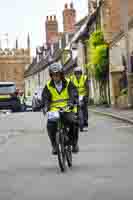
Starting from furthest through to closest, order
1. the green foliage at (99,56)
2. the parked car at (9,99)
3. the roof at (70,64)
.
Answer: the roof at (70,64)
the green foliage at (99,56)
the parked car at (9,99)

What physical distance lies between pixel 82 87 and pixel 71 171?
28.2ft

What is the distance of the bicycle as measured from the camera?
11.9 meters

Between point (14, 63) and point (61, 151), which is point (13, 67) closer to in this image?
point (14, 63)

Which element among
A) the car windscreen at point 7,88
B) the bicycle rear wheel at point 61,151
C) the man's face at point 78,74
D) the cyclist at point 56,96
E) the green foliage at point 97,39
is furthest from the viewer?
the green foliage at point 97,39

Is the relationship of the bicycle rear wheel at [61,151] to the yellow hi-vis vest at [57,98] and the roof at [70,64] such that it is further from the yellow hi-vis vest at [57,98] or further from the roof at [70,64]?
the roof at [70,64]

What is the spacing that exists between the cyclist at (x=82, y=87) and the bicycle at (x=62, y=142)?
724cm

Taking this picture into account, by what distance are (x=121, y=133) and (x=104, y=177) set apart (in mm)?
9890

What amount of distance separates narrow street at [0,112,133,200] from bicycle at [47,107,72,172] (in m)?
0.19

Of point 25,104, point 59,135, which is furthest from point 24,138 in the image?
point 25,104

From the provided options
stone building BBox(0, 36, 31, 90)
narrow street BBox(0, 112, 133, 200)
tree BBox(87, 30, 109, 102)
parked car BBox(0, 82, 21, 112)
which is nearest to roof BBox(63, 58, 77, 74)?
tree BBox(87, 30, 109, 102)

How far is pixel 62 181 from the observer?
10.7 meters

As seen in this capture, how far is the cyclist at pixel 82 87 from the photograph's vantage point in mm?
19969

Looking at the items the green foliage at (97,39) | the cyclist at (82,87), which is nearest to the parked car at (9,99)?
the green foliage at (97,39)

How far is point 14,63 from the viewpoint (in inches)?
6255
